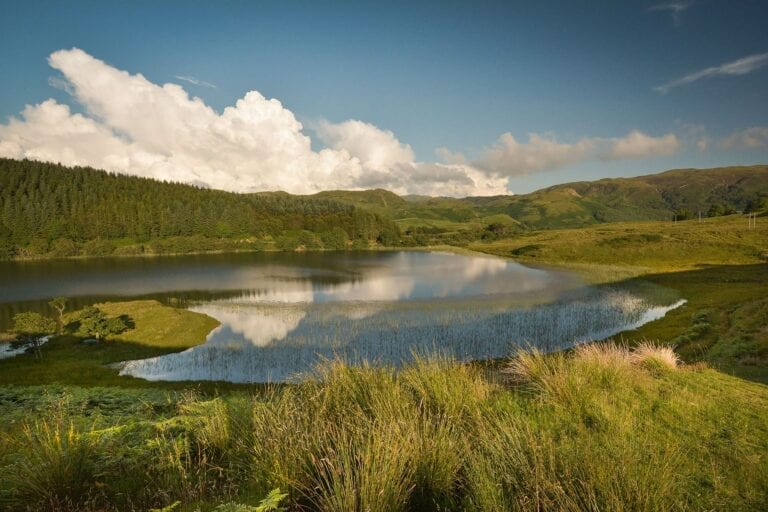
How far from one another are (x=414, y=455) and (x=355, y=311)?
3888 cm

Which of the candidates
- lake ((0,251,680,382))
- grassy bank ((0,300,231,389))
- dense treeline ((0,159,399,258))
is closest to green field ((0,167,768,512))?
lake ((0,251,680,382))

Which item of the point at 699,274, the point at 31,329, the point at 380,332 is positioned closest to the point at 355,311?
the point at 380,332

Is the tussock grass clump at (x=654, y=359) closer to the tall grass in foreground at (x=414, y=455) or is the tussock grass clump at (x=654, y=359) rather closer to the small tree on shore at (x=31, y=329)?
the tall grass in foreground at (x=414, y=455)

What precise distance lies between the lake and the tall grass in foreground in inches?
123

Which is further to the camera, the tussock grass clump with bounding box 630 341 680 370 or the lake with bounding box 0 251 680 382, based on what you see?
the lake with bounding box 0 251 680 382

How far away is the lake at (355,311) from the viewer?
2944 centimetres

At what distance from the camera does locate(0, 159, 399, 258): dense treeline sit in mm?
145875

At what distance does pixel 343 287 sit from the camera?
203 ft

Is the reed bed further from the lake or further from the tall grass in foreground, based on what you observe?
the tall grass in foreground

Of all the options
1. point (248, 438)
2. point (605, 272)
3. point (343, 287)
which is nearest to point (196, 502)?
point (248, 438)

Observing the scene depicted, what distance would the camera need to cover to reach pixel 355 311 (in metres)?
44.0

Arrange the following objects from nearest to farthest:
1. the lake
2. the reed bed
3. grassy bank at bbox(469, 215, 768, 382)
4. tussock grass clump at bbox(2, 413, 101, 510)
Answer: tussock grass clump at bbox(2, 413, 101, 510)
grassy bank at bbox(469, 215, 768, 382)
the reed bed
the lake

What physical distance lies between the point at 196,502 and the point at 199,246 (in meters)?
163

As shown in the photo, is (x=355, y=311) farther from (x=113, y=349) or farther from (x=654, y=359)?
(x=654, y=359)
